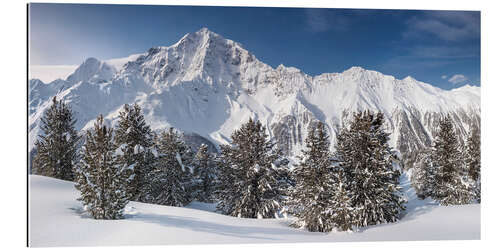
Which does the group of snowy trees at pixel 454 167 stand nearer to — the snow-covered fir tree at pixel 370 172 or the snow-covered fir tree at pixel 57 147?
the snow-covered fir tree at pixel 370 172

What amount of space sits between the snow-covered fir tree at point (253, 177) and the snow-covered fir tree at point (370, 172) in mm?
3788

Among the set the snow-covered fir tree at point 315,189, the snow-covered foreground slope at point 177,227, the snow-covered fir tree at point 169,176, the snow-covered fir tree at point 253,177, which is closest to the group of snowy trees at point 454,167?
the snow-covered foreground slope at point 177,227

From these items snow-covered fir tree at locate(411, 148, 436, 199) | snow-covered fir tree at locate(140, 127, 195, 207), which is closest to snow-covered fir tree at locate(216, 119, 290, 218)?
snow-covered fir tree at locate(140, 127, 195, 207)

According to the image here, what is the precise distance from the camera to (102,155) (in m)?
10.4

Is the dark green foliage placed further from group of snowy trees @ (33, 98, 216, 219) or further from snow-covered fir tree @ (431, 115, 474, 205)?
snow-covered fir tree @ (431, 115, 474, 205)

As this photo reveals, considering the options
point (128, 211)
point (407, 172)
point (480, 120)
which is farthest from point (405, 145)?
point (128, 211)

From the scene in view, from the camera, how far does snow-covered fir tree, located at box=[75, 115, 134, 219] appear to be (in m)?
10.1

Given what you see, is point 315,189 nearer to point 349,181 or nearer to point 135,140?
point 349,181

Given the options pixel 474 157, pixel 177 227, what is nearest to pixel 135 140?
pixel 177 227

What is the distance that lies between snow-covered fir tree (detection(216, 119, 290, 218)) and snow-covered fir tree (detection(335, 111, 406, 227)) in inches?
149

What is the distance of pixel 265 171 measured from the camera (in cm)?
1602

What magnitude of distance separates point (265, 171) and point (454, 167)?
9.96m

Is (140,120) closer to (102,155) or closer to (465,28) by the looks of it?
(102,155)
